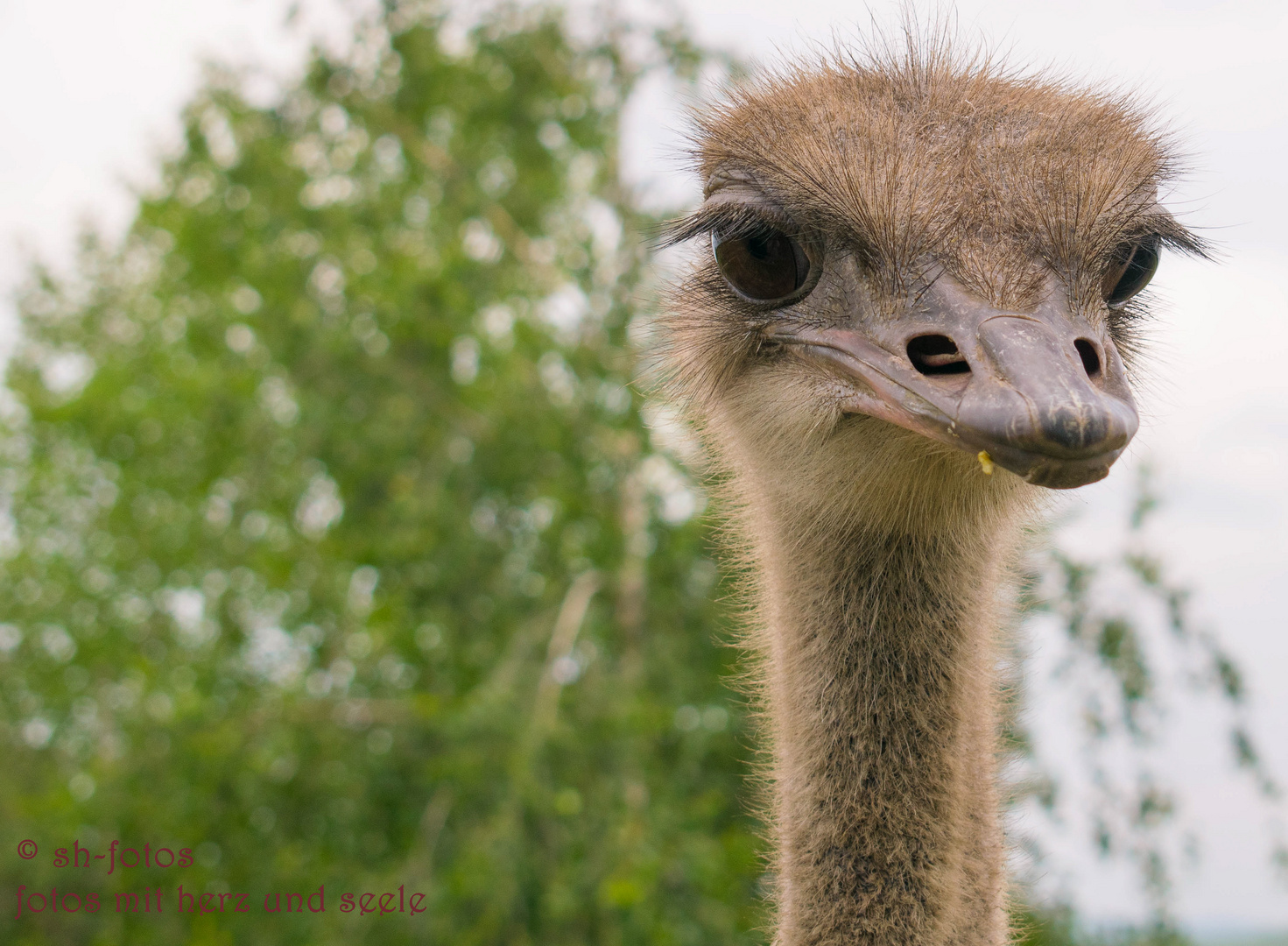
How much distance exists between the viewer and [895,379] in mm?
1291

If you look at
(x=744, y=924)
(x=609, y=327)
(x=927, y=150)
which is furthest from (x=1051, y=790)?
(x=927, y=150)

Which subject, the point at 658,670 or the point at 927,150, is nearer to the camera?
the point at 927,150

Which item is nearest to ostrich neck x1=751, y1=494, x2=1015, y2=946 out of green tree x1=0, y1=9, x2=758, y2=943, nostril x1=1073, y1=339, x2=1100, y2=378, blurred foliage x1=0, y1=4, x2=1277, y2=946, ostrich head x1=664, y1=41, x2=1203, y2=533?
ostrich head x1=664, y1=41, x2=1203, y2=533

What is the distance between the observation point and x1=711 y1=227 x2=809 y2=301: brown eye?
154 centimetres

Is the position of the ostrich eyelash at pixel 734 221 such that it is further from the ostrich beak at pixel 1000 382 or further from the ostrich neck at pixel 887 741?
the ostrich neck at pixel 887 741

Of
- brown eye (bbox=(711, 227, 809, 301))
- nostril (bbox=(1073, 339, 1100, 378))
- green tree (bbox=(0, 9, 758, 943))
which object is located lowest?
green tree (bbox=(0, 9, 758, 943))

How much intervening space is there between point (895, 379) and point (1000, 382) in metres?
0.20

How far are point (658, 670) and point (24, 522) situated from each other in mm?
11656

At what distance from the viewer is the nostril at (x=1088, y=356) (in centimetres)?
117

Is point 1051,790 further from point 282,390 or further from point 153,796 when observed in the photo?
point 282,390

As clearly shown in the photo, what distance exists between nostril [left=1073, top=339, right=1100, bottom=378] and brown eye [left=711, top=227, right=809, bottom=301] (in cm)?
42

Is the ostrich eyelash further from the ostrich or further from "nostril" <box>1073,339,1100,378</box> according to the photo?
"nostril" <box>1073,339,1100,378</box>

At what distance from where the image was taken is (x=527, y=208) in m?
7.43

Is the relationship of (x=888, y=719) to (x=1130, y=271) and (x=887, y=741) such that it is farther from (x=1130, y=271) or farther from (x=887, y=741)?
(x=1130, y=271)
